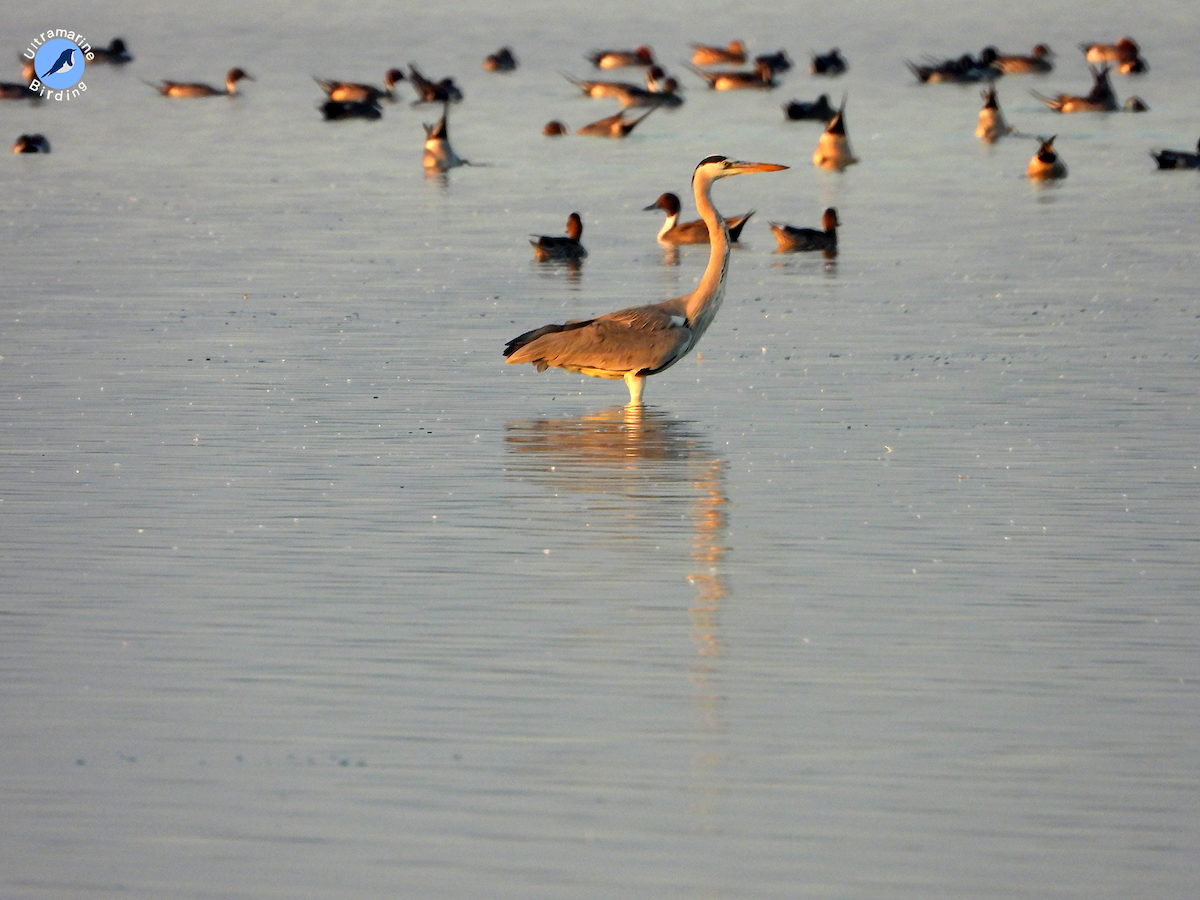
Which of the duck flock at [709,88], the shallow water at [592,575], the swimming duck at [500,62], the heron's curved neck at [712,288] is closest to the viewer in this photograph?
the shallow water at [592,575]

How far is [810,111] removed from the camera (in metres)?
48.2

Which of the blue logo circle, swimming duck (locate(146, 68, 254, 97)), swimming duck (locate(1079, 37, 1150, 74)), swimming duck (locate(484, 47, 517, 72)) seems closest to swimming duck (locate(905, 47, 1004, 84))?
swimming duck (locate(1079, 37, 1150, 74))

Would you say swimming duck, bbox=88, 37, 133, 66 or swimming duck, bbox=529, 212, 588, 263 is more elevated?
swimming duck, bbox=88, 37, 133, 66

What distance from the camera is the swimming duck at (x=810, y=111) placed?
1886 inches

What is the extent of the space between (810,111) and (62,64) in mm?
25320

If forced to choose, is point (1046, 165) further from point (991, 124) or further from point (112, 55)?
point (112, 55)

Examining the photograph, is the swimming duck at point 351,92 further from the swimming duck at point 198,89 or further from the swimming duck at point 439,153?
the swimming duck at point 439,153

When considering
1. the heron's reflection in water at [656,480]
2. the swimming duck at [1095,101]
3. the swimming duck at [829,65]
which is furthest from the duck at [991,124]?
the heron's reflection in water at [656,480]

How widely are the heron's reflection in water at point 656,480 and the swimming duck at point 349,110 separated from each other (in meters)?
32.9

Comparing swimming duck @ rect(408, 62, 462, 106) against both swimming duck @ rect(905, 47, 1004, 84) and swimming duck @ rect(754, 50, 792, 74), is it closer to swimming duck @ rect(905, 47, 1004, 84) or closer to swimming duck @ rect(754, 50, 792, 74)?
swimming duck @ rect(754, 50, 792, 74)

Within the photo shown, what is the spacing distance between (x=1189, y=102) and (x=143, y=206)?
3071cm

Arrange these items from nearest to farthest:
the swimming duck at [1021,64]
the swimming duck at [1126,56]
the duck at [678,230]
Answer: the duck at [678,230] → the swimming duck at [1126,56] → the swimming duck at [1021,64]

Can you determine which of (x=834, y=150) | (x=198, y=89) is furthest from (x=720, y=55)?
(x=834, y=150)

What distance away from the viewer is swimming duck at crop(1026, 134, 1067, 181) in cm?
3384
